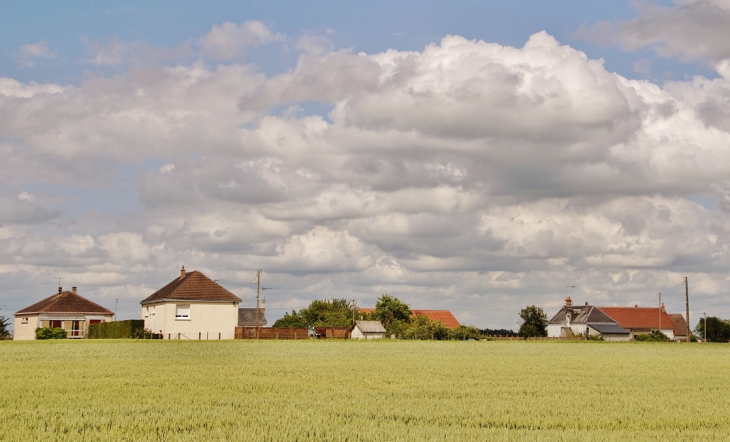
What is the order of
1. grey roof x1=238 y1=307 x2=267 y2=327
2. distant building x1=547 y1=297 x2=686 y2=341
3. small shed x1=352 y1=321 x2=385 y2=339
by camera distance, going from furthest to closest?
1. distant building x1=547 y1=297 x2=686 y2=341
2. grey roof x1=238 y1=307 x2=267 y2=327
3. small shed x1=352 y1=321 x2=385 y2=339

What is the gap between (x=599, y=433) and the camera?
1091 centimetres

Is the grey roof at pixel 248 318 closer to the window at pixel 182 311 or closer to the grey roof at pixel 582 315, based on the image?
the window at pixel 182 311

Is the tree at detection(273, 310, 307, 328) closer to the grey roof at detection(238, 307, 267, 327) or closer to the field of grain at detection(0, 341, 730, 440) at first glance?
the grey roof at detection(238, 307, 267, 327)

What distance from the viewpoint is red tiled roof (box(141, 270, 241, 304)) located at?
70.9 m

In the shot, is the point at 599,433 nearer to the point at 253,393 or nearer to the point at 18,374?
the point at 253,393

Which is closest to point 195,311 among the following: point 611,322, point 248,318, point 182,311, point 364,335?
point 182,311

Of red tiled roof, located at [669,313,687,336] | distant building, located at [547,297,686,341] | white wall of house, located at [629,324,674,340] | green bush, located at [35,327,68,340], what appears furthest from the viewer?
red tiled roof, located at [669,313,687,336]

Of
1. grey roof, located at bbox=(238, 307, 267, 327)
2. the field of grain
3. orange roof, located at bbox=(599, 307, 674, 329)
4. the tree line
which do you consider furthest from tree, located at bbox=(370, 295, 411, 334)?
the field of grain

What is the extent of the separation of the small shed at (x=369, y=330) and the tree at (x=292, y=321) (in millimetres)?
24934

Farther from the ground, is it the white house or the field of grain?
the white house

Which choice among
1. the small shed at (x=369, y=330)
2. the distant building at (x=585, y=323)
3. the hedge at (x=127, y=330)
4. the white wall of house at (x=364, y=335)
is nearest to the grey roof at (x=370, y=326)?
→ the small shed at (x=369, y=330)

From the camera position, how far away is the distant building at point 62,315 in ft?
268

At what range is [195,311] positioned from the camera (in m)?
70.6

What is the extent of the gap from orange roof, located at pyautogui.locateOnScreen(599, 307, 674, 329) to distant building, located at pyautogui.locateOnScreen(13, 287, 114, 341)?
84296mm
